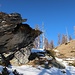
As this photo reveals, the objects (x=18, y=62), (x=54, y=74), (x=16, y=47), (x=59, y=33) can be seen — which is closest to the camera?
(x=16, y=47)

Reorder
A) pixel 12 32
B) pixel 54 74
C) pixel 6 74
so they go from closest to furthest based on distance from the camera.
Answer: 1. pixel 6 74
2. pixel 12 32
3. pixel 54 74

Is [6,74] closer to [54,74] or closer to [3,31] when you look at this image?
[3,31]

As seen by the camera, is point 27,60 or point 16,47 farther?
point 27,60

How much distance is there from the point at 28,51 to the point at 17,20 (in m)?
9.86

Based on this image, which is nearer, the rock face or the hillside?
the rock face

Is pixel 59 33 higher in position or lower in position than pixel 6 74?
higher

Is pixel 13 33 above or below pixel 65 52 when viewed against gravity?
above

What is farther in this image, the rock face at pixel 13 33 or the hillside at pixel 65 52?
the hillside at pixel 65 52

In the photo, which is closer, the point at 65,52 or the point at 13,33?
the point at 13,33

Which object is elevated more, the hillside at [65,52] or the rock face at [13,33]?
the rock face at [13,33]

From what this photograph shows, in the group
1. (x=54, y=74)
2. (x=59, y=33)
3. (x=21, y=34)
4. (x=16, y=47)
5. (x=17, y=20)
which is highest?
(x=59, y=33)

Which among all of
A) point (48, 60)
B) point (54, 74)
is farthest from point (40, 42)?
point (54, 74)

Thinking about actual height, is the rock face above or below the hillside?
above

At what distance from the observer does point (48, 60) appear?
27188 mm
